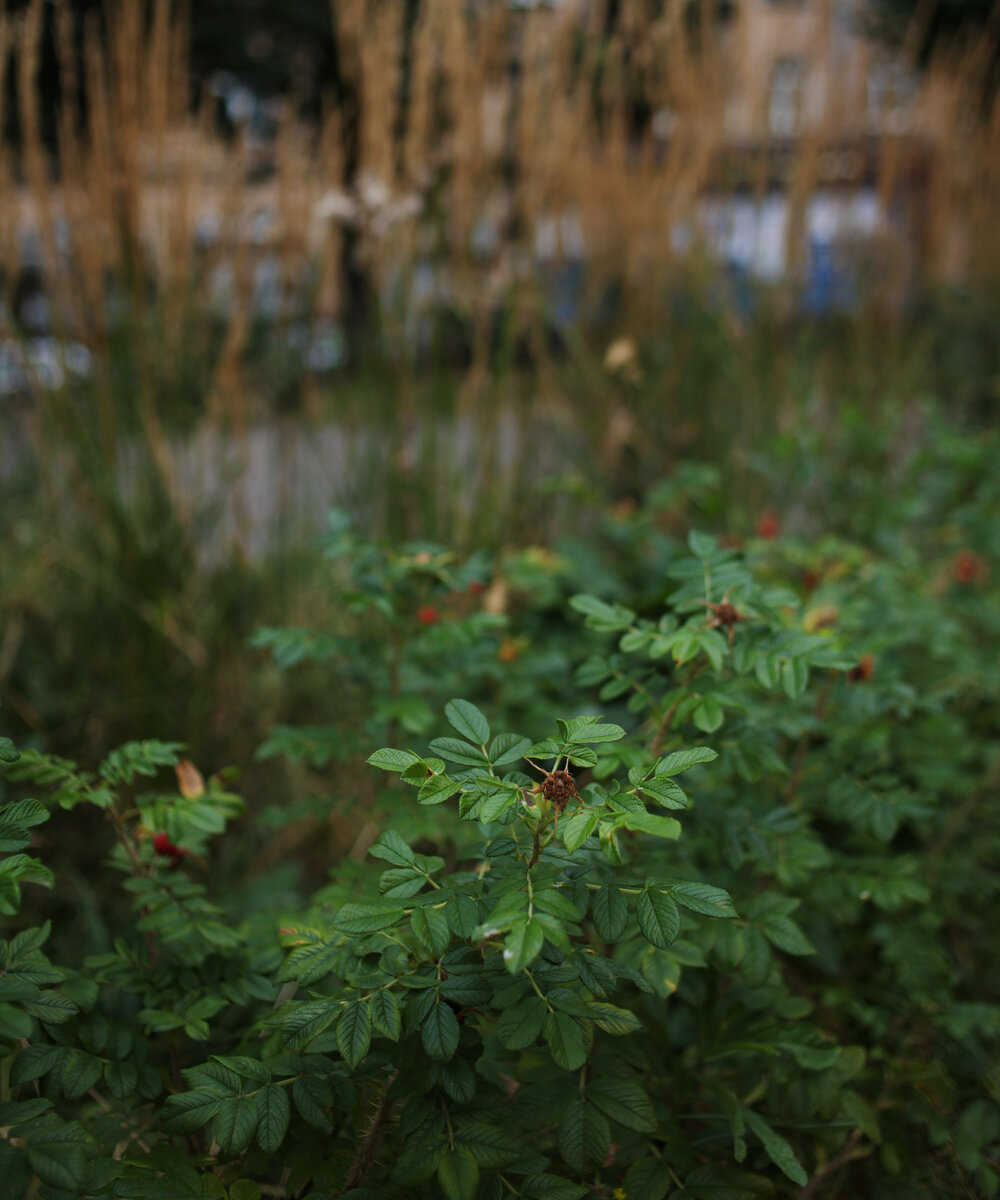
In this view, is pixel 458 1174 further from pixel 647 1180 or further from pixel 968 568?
pixel 968 568

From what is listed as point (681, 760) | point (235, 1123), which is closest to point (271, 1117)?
point (235, 1123)

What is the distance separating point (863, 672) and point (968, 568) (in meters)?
0.62

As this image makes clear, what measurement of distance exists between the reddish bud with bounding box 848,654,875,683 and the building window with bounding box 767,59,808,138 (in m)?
1.91

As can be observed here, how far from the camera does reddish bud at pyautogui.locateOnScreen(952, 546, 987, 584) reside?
1418 millimetres

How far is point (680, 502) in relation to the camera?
1860mm

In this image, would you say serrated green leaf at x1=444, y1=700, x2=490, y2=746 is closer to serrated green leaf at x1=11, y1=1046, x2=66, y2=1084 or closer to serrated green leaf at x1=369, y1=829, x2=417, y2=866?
serrated green leaf at x1=369, y1=829, x2=417, y2=866

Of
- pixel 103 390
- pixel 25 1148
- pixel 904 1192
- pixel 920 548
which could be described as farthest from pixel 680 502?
pixel 25 1148

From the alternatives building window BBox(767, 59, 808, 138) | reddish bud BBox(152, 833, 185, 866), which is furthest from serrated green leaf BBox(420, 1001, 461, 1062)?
building window BBox(767, 59, 808, 138)

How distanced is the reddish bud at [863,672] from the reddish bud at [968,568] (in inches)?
23.1

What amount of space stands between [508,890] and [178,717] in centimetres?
113

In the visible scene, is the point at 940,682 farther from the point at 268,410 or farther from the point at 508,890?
the point at 268,410

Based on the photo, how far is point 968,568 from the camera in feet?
4.64

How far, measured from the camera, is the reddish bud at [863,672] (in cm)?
92

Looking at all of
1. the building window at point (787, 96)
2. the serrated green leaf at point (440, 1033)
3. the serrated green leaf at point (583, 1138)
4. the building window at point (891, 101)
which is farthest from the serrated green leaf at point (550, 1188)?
the building window at point (891, 101)
